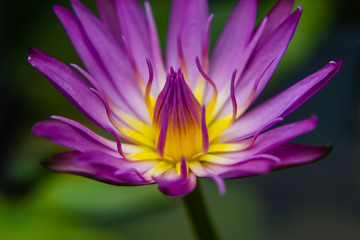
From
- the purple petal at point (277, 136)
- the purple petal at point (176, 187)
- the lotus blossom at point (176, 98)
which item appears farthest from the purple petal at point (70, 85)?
the purple petal at point (277, 136)

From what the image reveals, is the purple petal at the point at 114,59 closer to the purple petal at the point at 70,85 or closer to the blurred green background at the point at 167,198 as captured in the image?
the purple petal at the point at 70,85

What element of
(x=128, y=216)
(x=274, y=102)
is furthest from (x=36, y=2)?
(x=274, y=102)

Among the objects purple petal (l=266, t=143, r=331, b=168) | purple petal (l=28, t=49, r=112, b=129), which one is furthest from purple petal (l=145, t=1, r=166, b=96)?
purple petal (l=266, t=143, r=331, b=168)

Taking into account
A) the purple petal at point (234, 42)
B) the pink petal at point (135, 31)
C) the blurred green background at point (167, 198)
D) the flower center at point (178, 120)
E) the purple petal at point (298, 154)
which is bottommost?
the blurred green background at point (167, 198)

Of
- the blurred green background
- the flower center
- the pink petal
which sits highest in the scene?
the pink petal

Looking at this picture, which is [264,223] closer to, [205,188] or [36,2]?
[205,188]

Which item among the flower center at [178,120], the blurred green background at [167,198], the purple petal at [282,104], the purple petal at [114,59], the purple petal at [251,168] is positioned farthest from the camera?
the blurred green background at [167,198]

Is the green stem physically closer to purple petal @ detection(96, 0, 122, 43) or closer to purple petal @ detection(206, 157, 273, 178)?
purple petal @ detection(206, 157, 273, 178)
